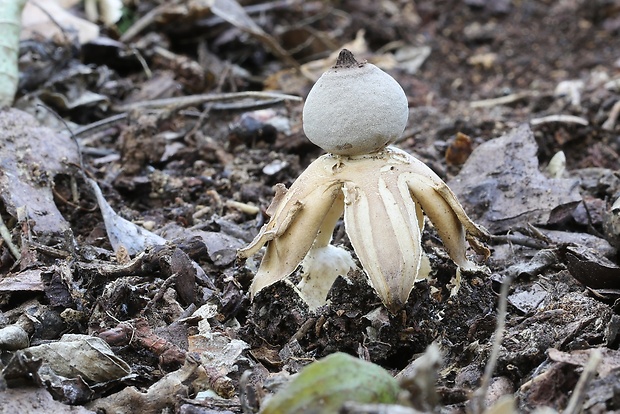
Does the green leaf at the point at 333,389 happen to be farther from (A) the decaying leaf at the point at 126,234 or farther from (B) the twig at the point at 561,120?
(B) the twig at the point at 561,120

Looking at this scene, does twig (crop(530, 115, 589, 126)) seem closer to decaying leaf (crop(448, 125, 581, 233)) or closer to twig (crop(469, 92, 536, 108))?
decaying leaf (crop(448, 125, 581, 233))

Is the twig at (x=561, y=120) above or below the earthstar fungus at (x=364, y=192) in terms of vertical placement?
below

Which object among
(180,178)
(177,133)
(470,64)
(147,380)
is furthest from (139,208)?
(470,64)

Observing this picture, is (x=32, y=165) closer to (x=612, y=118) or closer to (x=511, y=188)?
(x=511, y=188)

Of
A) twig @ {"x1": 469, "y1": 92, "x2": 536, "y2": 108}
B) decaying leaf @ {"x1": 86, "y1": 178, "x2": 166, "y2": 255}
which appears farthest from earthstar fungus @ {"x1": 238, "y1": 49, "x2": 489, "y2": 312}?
twig @ {"x1": 469, "y1": 92, "x2": 536, "y2": 108}

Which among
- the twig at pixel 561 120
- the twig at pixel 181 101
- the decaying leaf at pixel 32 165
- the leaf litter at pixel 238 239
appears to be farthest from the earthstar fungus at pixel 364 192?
the twig at pixel 561 120

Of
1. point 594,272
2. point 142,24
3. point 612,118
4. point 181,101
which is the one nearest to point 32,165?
point 181,101

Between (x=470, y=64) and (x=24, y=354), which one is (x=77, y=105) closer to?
(x=24, y=354)
